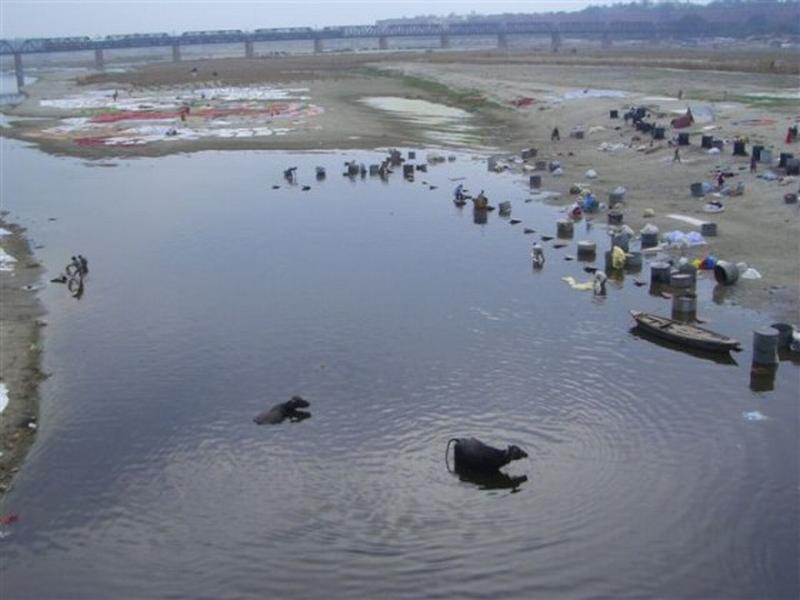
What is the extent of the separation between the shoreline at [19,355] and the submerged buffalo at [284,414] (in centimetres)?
475

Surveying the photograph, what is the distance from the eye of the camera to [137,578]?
44.1 feet

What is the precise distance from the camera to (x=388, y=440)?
682 inches

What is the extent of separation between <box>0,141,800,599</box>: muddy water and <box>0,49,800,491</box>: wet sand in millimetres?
1256

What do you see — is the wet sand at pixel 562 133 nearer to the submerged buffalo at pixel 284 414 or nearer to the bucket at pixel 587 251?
the bucket at pixel 587 251

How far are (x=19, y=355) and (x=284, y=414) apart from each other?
8.18 m

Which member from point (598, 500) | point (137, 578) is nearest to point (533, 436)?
point (598, 500)

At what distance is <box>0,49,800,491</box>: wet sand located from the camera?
985 inches

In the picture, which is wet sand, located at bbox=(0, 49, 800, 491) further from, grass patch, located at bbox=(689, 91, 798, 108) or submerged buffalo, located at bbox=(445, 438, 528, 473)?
submerged buffalo, located at bbox=(445, 438, 528, 473)

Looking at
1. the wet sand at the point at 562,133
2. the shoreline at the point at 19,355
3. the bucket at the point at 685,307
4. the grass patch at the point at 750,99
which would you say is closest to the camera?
the shoreline at the point at 19,355

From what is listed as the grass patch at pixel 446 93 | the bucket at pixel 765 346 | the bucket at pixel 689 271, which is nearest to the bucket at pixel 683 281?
the bucket at pixel 689 271

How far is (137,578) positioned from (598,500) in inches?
313

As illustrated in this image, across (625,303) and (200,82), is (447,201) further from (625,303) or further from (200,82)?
(200,82)

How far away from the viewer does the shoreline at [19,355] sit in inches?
675

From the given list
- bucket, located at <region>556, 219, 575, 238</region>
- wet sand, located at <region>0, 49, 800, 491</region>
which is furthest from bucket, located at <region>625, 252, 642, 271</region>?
bucket, located at <region>556, 219, 575, 238</region>
